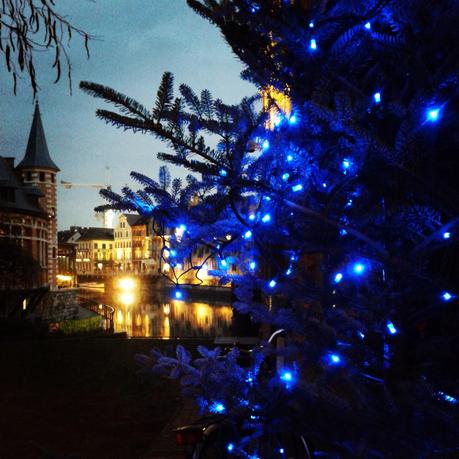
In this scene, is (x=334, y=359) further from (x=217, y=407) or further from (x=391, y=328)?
(x=217, y=407)

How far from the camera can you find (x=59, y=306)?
128 ft

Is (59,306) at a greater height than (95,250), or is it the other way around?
(95,250)

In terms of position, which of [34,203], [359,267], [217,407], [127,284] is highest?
[34,203]

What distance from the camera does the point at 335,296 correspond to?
79.2 inches

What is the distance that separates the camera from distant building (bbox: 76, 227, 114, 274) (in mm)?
Result: 129262

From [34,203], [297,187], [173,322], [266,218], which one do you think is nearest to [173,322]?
[173,322]

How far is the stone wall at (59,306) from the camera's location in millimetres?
37656

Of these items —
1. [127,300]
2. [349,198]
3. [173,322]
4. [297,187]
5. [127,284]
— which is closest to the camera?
[349,198]

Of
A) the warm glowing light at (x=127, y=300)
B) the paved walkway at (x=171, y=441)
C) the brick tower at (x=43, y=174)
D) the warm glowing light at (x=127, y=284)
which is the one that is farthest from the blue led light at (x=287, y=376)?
the warm glowing light at (x=127, y=284)

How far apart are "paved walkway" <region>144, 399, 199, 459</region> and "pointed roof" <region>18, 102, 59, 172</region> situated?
43.9 m

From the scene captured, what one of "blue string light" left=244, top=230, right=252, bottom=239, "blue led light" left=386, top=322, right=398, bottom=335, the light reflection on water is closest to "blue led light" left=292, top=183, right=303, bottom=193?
"blue string light" left=244, top=230, right=252, bottom=239

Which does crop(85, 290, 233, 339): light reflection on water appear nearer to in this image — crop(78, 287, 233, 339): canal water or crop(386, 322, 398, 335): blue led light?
crop(78, 287, 233, 339): canal water

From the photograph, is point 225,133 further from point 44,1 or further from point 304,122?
point 44,1

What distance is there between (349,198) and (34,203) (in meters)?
41.9
